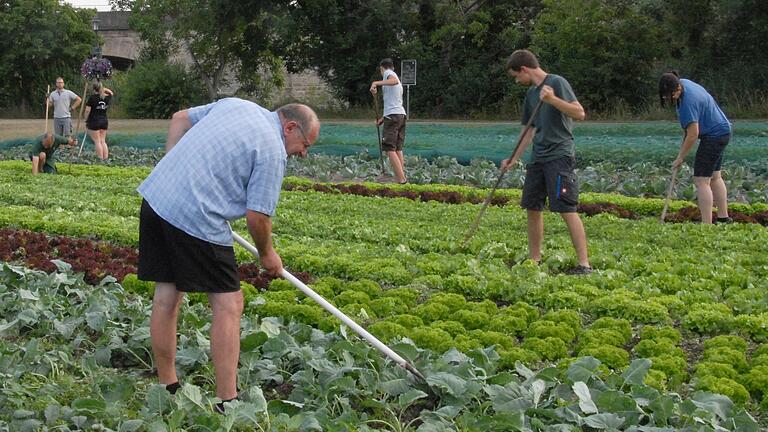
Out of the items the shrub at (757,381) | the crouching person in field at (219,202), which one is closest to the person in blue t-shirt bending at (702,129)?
the shrub at (757,381)

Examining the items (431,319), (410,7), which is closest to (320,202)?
(431,319)

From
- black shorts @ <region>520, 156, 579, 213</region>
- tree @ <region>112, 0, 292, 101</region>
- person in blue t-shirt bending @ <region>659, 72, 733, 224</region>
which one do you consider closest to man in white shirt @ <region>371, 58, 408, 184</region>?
person in blue t-shirt bending @ <region>659, 72, 733, 224</region>

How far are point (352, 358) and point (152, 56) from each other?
1884 inches

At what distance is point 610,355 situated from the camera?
19.9ft

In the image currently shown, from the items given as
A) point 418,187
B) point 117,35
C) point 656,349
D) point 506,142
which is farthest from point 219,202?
point 117,35

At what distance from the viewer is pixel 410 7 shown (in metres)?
39.7

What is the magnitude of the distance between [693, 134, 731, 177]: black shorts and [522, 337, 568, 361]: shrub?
5022 millimetres

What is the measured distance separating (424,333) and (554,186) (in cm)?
248

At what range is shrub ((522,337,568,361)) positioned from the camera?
626 centimetres

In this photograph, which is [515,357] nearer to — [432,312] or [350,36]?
[432,312]

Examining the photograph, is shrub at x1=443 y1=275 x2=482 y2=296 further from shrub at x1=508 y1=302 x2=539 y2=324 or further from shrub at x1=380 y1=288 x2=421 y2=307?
shrub at x1=508 y1=302 x2=539 y2=324

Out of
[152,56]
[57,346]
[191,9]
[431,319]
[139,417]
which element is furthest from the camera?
[152,56]

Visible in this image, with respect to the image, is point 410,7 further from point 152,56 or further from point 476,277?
point 476,277

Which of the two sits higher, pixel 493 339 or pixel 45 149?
pixel 45 149
